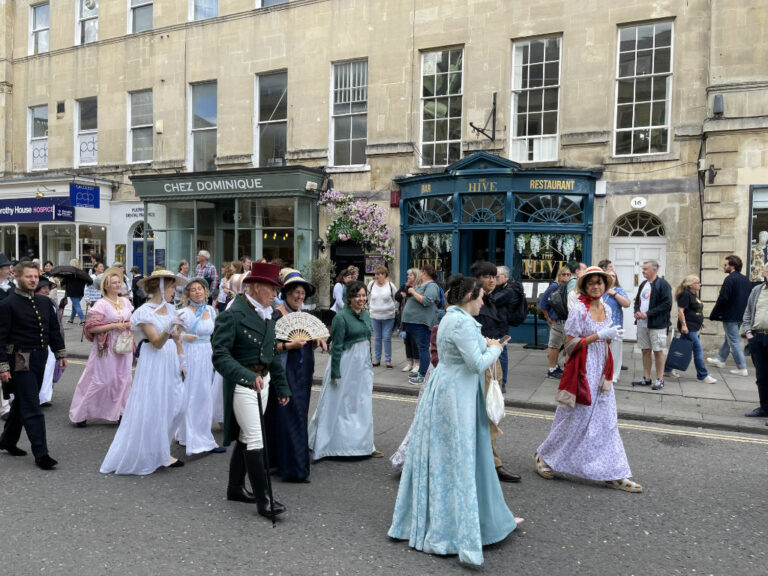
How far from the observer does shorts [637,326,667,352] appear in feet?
30.1

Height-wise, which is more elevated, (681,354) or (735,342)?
(735,342)

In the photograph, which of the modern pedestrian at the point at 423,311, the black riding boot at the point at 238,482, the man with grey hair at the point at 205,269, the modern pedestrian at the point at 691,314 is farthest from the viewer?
the man with grey hair at the point at 205,269

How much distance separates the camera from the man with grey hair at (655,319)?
9141 mm

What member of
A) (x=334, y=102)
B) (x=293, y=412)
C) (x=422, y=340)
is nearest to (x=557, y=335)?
(x=422, y=340)

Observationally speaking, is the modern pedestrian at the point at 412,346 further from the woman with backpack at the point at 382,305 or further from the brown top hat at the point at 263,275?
the brown top hat at the point at 263,275

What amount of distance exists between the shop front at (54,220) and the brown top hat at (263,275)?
52.8 feet

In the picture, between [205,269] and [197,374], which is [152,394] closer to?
[197,374]

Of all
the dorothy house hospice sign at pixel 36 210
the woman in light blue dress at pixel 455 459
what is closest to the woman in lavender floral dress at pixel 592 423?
the woman in light blue dress at pixel 455 459

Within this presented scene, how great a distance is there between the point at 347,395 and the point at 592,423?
90.7 inches

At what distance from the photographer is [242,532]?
13.9 ft

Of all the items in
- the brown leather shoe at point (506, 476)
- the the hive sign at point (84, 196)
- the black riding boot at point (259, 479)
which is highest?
the the hive sign at point (84, 196)

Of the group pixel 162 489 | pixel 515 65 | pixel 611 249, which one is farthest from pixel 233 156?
pixel 162 489

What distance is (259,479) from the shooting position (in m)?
4.46

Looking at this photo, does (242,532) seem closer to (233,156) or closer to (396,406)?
(396,406)
